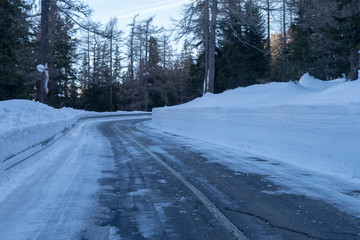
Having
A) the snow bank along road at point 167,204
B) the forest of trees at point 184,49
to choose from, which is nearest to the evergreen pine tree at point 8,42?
the forest of trees at point 184,49

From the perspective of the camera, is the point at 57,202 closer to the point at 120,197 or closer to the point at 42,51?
the point at 120,197

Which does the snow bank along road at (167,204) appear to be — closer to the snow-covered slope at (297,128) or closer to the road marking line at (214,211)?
the road marking line at (214,211)

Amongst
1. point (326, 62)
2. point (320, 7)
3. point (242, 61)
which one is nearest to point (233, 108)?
point (320, 7)

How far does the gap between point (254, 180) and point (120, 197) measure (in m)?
2.57

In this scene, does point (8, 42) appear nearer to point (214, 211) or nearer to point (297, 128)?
point (297, 128)

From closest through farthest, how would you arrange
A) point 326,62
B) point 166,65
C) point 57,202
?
point 57,202, point 326,62, point 166,65

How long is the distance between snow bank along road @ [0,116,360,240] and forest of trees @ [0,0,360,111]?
1092cm

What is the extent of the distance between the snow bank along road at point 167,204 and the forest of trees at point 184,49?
10.9 metres

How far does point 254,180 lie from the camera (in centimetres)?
554

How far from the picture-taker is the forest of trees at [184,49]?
16719mm

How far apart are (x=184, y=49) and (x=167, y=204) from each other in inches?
1078

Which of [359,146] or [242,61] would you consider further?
[242,61]

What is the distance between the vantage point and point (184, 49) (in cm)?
3014

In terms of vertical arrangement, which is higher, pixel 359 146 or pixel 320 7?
pixel 320 7
